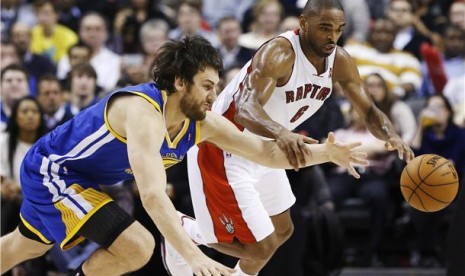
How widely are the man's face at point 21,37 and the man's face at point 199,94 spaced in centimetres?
614

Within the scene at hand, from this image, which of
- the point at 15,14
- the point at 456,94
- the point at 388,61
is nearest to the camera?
the point at 456,94

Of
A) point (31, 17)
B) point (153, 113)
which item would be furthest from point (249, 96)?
point (31, 17)

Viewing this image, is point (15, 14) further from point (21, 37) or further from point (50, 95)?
point (50, 95)

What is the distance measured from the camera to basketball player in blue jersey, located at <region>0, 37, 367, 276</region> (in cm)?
473

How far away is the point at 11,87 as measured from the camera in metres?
8.89

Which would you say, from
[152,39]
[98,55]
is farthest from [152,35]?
[98,55]

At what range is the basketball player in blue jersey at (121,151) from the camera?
4730 millimetres

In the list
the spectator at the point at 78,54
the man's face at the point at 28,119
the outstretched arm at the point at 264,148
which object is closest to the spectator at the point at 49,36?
the spectator at the point at 78,54

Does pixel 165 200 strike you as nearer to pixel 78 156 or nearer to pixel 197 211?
pixel 78 156

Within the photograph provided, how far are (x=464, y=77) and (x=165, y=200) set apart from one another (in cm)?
580

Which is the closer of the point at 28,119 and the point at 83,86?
the point at 28,119

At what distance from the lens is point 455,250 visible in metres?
5.65

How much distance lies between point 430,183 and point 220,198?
1.33m

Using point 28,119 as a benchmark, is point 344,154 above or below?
above
